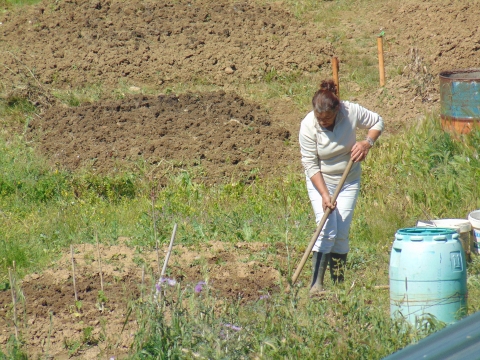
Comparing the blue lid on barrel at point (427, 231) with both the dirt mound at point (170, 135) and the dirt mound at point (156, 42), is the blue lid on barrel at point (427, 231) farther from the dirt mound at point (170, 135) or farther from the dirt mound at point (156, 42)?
the dirt mound at point (156, 42)

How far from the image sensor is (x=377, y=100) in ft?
37.5

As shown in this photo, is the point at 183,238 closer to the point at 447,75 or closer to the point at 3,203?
the point at 3,203

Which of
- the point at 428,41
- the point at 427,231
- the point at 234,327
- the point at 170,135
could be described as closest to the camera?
the point at 234,327

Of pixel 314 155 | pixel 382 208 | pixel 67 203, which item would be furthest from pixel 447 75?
pixel 67 203

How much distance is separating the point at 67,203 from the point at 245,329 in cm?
503

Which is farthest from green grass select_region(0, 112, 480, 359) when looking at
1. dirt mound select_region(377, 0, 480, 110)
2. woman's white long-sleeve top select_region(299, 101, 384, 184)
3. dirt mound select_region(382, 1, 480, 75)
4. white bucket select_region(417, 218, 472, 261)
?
dirt mound select_region(382, 1, 480, 75)

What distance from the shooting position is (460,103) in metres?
8.62

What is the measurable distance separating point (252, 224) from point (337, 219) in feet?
5.98

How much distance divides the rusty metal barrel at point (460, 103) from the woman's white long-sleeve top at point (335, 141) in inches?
122

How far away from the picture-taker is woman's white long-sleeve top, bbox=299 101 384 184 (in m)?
5.70

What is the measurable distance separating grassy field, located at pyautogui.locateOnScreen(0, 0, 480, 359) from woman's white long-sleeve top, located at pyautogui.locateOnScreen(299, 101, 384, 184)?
692mm

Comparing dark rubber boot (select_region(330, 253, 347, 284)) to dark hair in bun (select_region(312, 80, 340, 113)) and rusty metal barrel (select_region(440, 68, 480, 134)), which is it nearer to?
dark hair in bun (select_region(312, 80, 340, 113))

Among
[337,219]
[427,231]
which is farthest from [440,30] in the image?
[427,231]

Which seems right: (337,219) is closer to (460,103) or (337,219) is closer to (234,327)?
(234,327)
